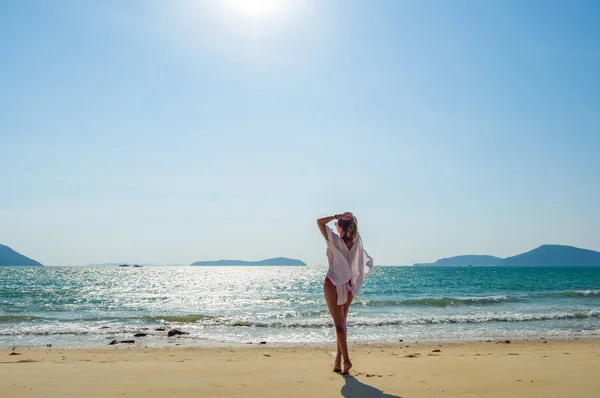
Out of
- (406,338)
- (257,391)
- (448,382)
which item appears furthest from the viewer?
(406,338)

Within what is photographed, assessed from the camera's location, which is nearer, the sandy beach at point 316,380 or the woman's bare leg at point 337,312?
the sandy beach at point 316,380

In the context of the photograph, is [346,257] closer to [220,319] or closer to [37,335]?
[37,335]

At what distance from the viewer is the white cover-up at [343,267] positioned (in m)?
6.08

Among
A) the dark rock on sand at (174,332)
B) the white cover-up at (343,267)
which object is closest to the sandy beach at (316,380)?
the white cover-up at (343,267)

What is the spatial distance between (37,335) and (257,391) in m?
12.0

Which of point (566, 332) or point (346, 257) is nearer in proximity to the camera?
point (346, 257)

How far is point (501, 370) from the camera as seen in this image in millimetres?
6461

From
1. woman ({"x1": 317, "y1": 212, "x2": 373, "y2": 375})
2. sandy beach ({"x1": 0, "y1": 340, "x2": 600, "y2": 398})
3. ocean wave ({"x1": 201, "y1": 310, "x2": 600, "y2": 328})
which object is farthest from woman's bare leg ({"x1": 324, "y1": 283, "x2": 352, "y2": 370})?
ocean wave ({"x1": 201, "y1": 310, "x2": 600, "y2": 328})

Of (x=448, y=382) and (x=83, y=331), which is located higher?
(x=448, y=382)

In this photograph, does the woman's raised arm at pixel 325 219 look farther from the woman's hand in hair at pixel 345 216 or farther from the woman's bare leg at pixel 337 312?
the woman's bare leg at pixel 337 312

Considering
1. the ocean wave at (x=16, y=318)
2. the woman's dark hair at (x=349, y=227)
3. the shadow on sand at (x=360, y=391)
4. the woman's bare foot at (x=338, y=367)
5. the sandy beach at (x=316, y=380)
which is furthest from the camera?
the ocean wave at (x=16, y=318)

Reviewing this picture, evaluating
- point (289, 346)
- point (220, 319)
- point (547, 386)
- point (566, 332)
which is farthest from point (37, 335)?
point (566, 332)

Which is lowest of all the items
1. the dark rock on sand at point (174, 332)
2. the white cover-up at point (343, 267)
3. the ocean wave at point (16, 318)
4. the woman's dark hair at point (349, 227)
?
the ocean wave at point (16, 318)

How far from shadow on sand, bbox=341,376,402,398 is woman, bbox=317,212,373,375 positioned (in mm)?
678
